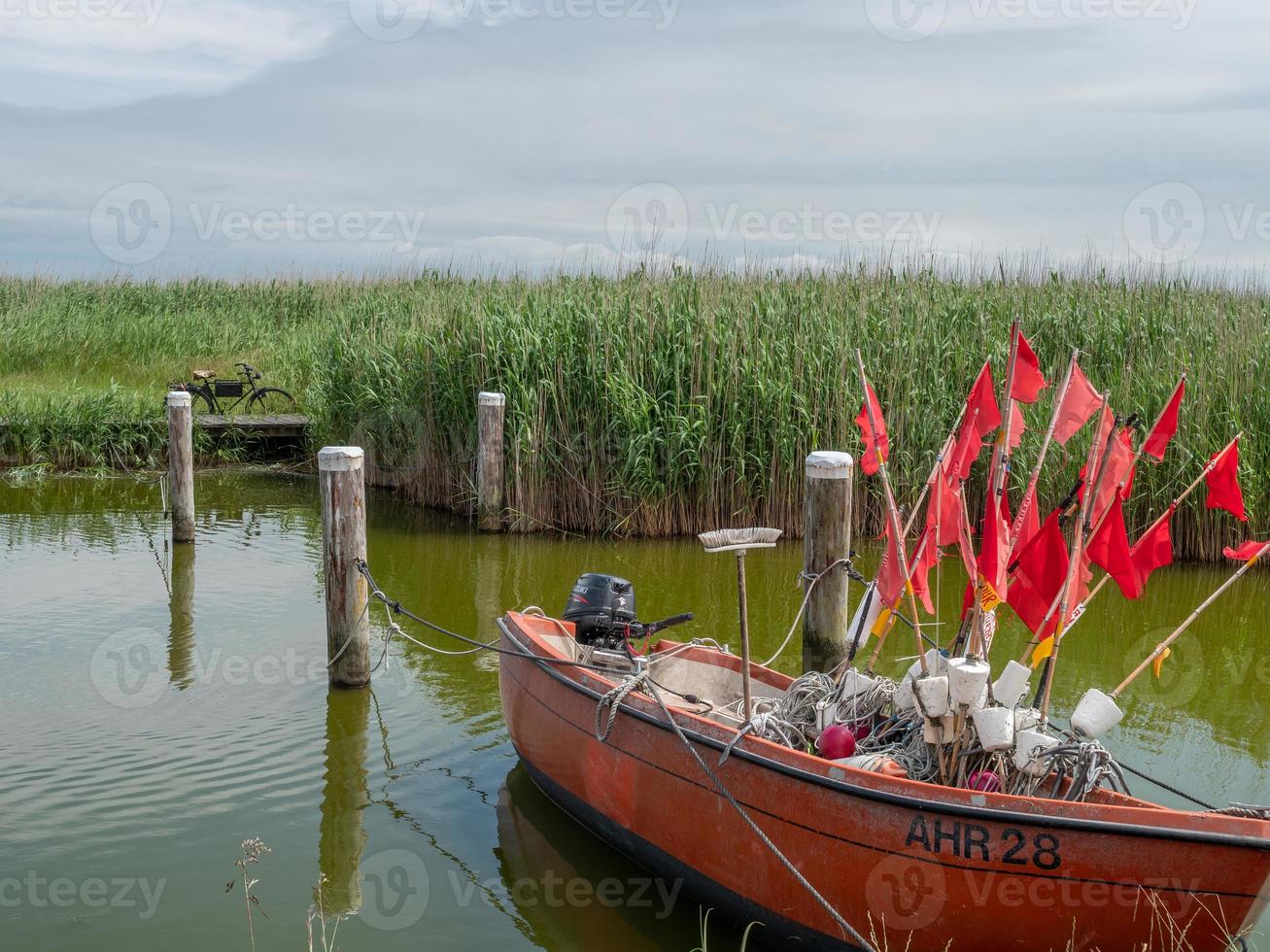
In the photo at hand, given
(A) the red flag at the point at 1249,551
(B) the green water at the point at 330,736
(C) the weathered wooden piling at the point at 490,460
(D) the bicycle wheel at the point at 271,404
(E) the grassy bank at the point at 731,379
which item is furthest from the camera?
(D) the bicycle wheel at the point at 271,404

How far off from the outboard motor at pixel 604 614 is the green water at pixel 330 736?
3.01ft

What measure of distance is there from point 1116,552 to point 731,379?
7.14m

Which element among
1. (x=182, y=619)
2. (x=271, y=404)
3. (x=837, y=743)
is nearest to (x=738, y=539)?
(x=837, y=743)

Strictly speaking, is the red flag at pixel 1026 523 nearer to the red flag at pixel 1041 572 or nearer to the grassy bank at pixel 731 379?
the red flag at pixel 1041 572

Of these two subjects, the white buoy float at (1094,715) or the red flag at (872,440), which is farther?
the red flag at (872,440)

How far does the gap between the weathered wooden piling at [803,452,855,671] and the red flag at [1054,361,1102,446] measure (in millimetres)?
1824

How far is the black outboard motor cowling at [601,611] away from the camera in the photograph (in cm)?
654

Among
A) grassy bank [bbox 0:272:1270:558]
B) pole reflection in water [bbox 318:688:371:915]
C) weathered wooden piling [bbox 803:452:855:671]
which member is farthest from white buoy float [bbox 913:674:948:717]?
grassy bank [bbox 0:272:1270:558]

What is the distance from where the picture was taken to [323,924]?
4.96 metres

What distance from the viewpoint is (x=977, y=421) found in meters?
5.54

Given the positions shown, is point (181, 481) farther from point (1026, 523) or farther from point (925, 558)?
point (1026, 523)

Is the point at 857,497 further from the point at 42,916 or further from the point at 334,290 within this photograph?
the point at 334,290

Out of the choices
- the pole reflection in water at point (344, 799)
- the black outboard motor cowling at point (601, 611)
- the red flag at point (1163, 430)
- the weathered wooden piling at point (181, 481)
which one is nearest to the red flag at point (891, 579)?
the red flag at point (1163, 430)

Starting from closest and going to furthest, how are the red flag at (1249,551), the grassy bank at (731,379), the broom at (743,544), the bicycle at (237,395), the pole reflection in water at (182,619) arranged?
1. the red flag at (1249,551)
2. the broom at (743,544)
3. the pole reflection in water at (182,619)
4. the grassy bank at (731,379)
5. the bicycle at (237,395)
